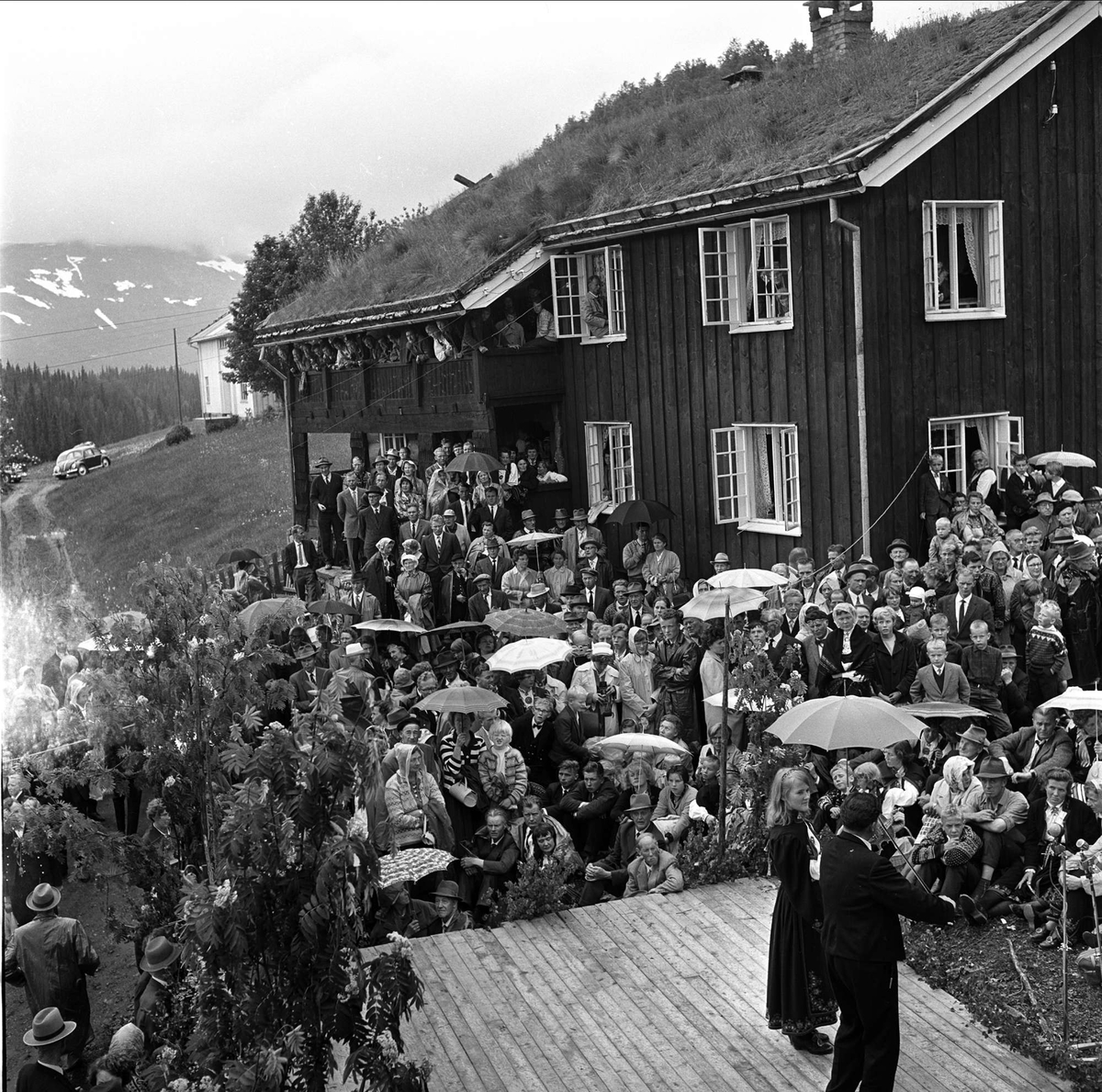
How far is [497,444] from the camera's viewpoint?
74.8 ft

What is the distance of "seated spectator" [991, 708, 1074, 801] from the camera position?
10.4 metres

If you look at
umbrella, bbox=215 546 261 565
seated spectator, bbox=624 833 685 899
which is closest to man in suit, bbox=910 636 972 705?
seated spectator, bbox=624 833 685 899

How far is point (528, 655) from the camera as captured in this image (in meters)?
13.3

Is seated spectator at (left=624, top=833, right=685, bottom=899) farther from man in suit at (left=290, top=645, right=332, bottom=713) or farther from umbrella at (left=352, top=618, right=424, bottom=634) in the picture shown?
umbrella at (left=352, top=618, right=424, bottom=634)

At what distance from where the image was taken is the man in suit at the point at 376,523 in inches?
808

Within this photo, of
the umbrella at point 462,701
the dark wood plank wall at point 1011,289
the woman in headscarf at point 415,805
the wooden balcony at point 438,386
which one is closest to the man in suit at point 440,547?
the wooden balcony at point 438,386

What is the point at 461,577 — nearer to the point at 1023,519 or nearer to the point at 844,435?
the point at 844,435

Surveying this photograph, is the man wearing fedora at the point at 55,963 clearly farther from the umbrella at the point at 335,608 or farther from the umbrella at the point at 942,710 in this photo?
the umbrella at the point at 335,608

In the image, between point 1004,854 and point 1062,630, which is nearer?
point 1004,854

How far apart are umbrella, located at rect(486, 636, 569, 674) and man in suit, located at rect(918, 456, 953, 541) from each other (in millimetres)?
5486

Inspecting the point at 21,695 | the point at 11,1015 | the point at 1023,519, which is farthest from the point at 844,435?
the point at 11,1015

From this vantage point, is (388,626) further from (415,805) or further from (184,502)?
(184,502)

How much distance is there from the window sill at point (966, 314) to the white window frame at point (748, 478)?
2205 millimetres

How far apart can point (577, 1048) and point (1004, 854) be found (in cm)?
386
